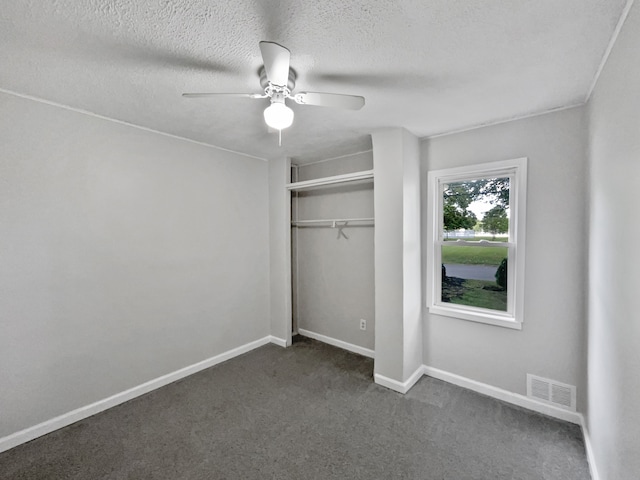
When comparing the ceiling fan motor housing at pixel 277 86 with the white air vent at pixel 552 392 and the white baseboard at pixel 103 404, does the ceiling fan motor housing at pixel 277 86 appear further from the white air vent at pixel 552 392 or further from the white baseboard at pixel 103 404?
the white air vent at pixel 552 392

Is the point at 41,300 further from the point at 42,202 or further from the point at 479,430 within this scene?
the point at 479,430

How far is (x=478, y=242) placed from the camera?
262 cm

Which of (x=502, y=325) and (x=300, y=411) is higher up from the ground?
(x=502, y=325)

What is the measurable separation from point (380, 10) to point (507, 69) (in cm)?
94

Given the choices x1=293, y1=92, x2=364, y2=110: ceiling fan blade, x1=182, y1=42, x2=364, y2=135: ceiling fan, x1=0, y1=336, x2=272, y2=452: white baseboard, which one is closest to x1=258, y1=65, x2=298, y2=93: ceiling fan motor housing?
x1=182, y1=42, x2=364, y2=135: ceiling fan

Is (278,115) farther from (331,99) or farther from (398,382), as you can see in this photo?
(398,382)

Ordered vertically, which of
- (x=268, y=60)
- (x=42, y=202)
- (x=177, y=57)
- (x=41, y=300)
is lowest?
(x=41, y=300)

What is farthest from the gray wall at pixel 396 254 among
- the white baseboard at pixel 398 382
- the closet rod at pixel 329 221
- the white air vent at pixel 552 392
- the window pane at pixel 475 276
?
the white air vent at pixel 552 392

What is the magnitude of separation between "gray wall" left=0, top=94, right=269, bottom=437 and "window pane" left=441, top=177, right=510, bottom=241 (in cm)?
232

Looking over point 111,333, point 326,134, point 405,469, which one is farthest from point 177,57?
point 405,469

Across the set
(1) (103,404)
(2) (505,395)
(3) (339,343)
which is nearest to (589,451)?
(2) (505,395)

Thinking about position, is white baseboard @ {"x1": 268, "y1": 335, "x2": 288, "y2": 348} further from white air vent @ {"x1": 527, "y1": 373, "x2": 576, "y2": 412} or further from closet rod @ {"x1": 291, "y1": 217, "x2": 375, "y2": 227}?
white air vent @ {"x1": 527, "y1": 373, "x2": 576, "y2": 412}

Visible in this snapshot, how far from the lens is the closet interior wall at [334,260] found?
340 centimetres

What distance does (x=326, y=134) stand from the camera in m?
2.78
